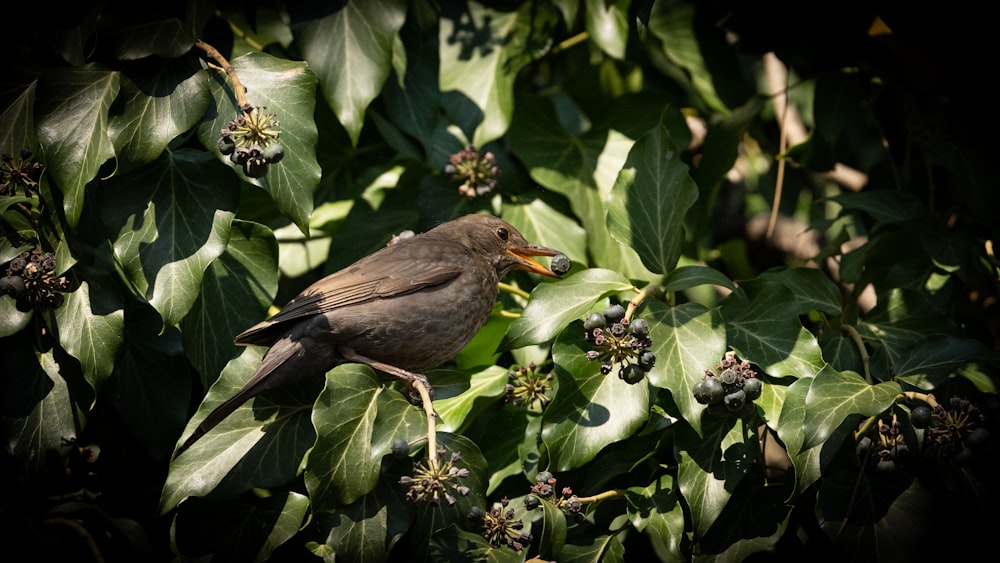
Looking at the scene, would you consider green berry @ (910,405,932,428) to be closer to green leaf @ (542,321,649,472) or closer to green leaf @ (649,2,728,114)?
green leaf @ (542,321,649,472)

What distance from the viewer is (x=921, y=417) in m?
2.68

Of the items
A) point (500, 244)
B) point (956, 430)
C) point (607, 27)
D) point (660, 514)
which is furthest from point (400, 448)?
point (607, 27)

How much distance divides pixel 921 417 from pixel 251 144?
2.28m

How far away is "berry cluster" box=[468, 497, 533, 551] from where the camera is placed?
2.72 metres

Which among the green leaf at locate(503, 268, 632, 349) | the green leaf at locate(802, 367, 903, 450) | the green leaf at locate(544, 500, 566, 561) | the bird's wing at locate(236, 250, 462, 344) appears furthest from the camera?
the bird's wing at locate(236, 250, 462, 344)

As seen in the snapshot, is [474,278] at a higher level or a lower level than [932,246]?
higher

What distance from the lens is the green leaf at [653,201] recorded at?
3340 millimetres

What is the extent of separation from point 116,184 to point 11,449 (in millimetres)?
1085

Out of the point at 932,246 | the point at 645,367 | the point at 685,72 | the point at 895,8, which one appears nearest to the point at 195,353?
the point at 645,367

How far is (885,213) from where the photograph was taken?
153 inches

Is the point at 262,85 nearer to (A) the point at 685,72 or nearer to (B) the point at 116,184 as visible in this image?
(B) the point at 116,184

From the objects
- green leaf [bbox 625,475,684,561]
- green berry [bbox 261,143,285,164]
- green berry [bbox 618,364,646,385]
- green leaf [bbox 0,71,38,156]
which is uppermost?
green leaf [bbox 0,71,38,156]

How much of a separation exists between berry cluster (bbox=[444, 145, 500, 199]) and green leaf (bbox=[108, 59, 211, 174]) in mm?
1232

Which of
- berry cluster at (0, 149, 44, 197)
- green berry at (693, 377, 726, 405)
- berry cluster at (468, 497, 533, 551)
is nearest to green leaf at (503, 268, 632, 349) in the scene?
green berry at (693, 377, 726, 405)
